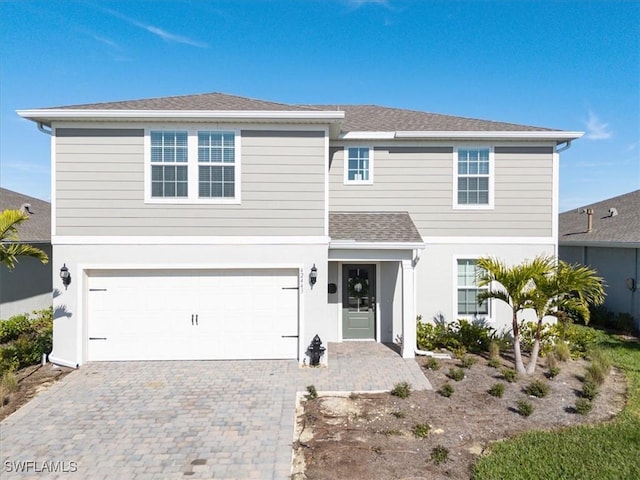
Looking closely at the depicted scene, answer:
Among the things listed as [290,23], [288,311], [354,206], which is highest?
[290,23]

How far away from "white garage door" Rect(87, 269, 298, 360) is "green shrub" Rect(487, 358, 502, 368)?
435 centimetres

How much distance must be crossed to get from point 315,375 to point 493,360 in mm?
4037

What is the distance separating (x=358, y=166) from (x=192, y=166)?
436 centimetres

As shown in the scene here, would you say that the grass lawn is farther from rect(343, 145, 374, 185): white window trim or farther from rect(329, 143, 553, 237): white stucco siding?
rect(343, 145, 374, 185): white window trim

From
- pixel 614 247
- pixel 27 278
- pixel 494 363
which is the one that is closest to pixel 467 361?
pixel 494 363

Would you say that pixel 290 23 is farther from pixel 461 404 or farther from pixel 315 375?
pixel 461 404

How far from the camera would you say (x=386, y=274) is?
9.77m

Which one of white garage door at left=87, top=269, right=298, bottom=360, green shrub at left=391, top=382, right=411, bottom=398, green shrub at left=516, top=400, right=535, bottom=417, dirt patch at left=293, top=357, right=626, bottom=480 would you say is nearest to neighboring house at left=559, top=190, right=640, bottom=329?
dirt patch at left=293, top=357, right=626, bottom=480

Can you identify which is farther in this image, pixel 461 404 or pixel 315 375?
pixel 315 375

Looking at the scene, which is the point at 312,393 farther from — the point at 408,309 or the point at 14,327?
the point at 14,327

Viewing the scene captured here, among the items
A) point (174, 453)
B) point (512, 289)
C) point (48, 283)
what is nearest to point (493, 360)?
point (512, 289)

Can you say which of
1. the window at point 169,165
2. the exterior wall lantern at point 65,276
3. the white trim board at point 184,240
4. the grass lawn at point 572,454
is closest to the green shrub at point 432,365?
the grass lawn at point 572,454

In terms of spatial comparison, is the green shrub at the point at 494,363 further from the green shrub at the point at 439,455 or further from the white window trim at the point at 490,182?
the white window trim at the point at 490,182

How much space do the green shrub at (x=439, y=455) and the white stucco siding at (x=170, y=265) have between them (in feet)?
12.0
